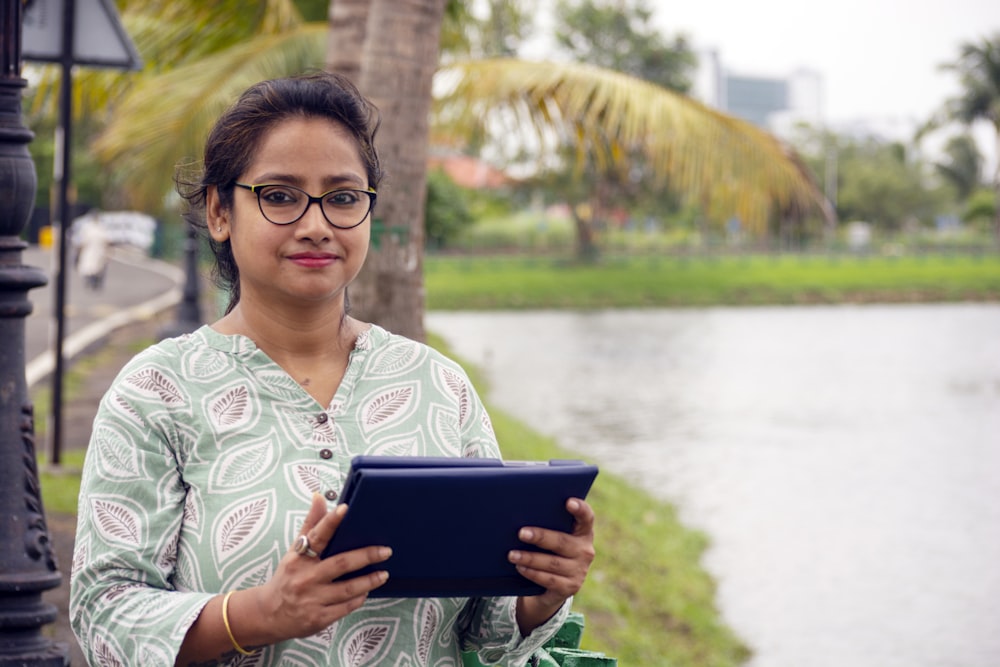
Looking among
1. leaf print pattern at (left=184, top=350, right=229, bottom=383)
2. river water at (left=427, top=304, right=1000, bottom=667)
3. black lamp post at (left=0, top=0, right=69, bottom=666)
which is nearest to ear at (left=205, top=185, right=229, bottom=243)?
leaf print pattern at (left=184, top=350, right=229, bottom=383)

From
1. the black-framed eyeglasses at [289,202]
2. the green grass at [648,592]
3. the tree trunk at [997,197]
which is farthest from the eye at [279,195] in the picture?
the tree trunk at [997,197]

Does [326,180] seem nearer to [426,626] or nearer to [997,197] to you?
[426,626]

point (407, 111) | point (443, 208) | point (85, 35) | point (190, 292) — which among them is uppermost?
point (85, 35)

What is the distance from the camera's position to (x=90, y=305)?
19.4 m

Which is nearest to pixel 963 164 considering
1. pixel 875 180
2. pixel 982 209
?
pixel 875 180

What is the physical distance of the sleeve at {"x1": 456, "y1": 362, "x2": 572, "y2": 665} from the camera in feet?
6.93

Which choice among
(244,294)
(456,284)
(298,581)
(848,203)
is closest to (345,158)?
(244,294)

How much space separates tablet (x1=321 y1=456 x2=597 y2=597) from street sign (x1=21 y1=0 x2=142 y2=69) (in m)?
5.36

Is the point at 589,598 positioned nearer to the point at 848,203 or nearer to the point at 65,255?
the point at 65,255

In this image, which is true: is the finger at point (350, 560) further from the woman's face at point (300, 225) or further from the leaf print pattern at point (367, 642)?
the woman's face at point (300, 225)

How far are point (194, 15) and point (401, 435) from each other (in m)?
9.44

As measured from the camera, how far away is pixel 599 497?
28.2 ft

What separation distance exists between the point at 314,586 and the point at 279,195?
0.61 metres

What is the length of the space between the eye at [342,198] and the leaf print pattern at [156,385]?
14.2 inches
